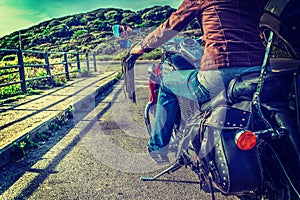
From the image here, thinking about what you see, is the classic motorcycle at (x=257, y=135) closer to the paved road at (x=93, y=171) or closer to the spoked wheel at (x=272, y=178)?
the spoked wheel at (x=272, y=178)

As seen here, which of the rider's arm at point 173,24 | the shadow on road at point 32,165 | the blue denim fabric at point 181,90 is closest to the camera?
the blue denim fabric at point 181,90

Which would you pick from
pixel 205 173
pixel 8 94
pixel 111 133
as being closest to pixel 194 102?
pixel 205 173

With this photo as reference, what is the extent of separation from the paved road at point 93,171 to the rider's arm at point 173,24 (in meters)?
1.29

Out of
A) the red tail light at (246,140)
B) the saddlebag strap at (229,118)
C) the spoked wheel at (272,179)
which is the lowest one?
the spoked wheel at (272,179)

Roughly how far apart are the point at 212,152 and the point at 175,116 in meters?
Result: 0.90

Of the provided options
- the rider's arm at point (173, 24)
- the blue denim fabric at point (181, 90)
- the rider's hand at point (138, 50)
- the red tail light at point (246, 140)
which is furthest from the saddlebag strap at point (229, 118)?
the rider's hand at point (138, 50)

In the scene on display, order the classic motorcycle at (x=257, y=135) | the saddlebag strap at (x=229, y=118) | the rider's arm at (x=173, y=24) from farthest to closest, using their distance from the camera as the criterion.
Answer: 1. the rider's arm at (x=173, y=24)
2. the saddlebag strap at (x=229, y=118)
3. the classic motorcycle at (x=257, y=135)

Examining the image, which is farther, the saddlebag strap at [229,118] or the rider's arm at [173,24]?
the rider's arm at [173,24]

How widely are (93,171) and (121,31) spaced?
1.53m

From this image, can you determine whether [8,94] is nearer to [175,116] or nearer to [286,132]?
[175,116]

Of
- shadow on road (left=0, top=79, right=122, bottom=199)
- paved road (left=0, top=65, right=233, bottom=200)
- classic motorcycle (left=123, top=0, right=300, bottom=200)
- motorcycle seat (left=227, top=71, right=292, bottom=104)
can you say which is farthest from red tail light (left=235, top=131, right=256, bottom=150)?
shadow on road (left=0, top=79, right=122, bottom=199)

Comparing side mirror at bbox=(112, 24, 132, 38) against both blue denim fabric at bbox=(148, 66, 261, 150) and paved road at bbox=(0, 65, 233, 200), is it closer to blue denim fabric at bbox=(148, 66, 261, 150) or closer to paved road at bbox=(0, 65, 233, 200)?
blue denim fabric at bbox=(148, 66, 261, 150)

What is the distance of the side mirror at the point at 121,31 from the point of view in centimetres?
267

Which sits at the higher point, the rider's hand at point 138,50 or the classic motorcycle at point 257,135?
the rider's hand at point 138,50
